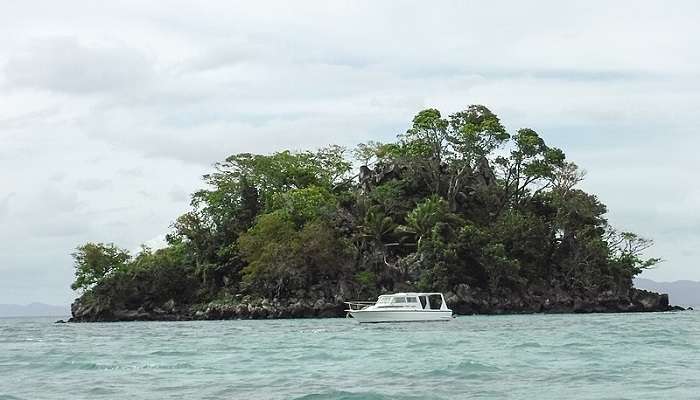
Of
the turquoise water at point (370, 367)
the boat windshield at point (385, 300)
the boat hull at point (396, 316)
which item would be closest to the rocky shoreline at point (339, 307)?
the boat windshield at point (385, 300)

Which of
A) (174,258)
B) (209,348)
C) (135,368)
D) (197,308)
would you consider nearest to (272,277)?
(197,308)

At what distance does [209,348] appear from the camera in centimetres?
3512

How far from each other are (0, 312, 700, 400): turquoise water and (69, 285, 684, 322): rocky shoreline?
106ft

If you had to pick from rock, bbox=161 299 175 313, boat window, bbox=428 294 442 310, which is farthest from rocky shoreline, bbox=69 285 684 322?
boat window, bbox=428 294 442 310

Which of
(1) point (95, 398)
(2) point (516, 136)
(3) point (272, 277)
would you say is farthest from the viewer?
(2) point (516, 136)

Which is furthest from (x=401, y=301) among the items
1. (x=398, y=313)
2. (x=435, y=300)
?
(x=435, y=300)

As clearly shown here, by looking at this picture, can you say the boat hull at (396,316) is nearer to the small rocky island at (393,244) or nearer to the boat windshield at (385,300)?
the boat windshield at (385,300)

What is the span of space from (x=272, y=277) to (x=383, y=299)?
2164 centimetres

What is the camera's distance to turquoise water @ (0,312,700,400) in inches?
801

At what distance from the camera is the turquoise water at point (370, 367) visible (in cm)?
2034

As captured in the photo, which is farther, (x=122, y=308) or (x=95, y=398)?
(x=122, y=308)

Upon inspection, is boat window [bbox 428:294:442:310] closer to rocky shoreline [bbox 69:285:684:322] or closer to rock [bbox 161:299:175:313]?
rocky shoreline [bbox 69:285:684:322]

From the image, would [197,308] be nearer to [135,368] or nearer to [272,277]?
[272,277]

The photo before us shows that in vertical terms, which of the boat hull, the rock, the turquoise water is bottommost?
the turquoise water
